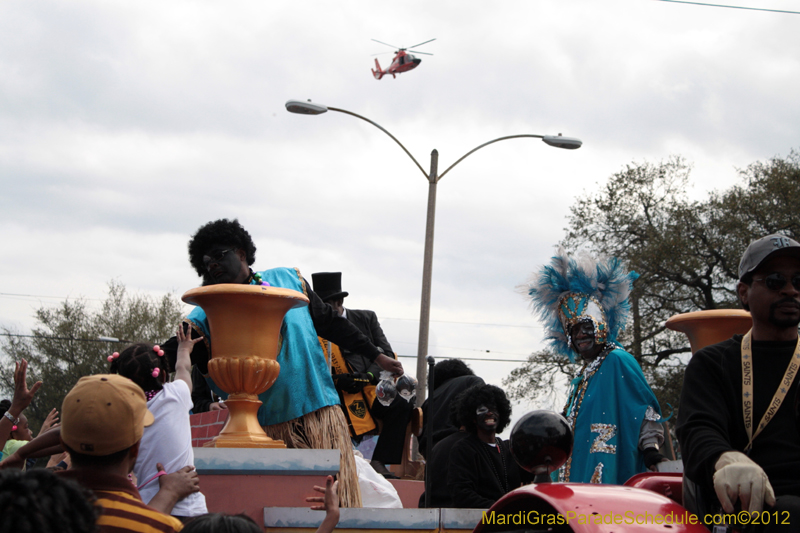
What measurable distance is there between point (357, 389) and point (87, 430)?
13.4 ft

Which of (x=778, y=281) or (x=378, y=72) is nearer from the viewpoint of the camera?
(x=778, y=281)

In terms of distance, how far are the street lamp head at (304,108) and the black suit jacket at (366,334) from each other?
19.3 ft

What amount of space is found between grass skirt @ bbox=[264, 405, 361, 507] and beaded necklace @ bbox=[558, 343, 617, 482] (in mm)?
1351

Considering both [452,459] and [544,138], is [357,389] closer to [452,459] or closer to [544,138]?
[452,459]

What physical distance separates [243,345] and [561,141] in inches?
360

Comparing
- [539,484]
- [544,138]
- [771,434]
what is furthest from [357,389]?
[544,138]

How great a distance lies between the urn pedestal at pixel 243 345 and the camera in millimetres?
4008

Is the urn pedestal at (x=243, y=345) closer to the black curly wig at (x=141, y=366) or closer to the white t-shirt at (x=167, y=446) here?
the black curly wig at (x=141, y=366)

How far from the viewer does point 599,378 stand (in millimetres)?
4887

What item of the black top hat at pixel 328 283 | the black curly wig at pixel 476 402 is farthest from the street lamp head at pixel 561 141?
the black curly wig at pixel 476 402

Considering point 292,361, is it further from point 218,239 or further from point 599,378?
point 599,378

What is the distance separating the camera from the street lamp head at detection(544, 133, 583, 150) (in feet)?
40.0

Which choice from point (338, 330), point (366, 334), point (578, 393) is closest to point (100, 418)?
point (338, 330)

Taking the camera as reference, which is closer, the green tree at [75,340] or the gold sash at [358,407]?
the gold sash at [358,407]
